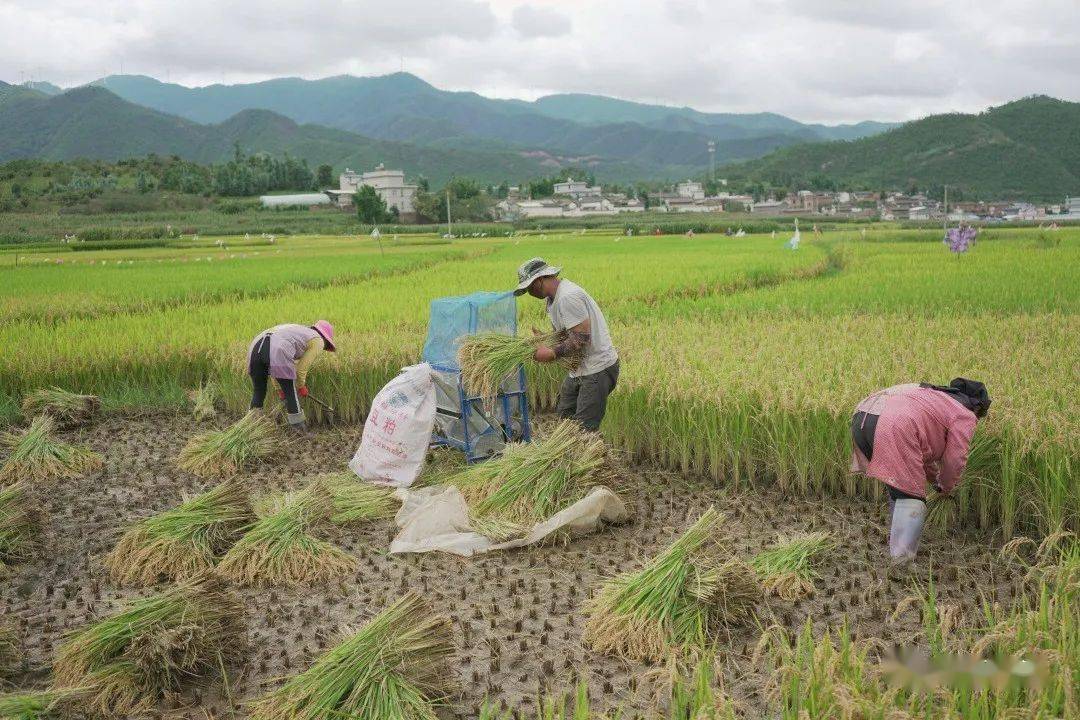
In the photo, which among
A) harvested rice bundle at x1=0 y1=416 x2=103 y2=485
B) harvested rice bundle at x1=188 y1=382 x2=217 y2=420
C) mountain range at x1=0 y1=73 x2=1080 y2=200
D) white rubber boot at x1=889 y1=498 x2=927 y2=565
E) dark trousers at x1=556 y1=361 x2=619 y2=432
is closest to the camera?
white rubber boot at x1=889 y1=498 x2=927 y2=565

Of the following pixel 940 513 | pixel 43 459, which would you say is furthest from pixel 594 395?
pixel 43 459

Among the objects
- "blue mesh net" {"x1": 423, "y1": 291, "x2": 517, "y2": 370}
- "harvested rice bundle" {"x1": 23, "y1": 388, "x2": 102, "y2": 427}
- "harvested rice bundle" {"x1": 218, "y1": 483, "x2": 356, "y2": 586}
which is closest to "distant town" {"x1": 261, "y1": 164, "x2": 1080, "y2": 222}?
"harvested rice bundle" {"x1": 23, "y1": 388, "x2": 102, "y2": 427}

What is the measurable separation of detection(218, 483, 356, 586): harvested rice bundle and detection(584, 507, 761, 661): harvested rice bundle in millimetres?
1537

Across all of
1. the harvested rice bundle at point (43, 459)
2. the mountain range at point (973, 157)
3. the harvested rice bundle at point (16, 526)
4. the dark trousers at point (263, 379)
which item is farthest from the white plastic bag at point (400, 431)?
the mountain range at point (973, 157)

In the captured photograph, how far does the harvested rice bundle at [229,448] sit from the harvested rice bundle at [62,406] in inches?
73.3

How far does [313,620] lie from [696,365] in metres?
3.82

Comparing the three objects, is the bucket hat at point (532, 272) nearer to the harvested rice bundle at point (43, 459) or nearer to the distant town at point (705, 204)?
the harvested rice bundle at point (43, 459)

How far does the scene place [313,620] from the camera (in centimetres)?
399

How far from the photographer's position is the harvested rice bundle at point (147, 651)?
324 centimetres

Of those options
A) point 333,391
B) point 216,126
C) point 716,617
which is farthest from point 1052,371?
point 216,126

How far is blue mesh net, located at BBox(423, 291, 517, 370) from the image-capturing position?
20.0 feet

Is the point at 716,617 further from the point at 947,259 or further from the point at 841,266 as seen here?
the point at 841,266

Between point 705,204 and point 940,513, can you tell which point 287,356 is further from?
point 705,204

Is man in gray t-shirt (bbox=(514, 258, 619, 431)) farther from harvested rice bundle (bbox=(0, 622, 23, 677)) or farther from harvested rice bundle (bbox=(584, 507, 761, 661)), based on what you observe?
harvested rice bundle (bbox=(0, 622, 23, 677))
